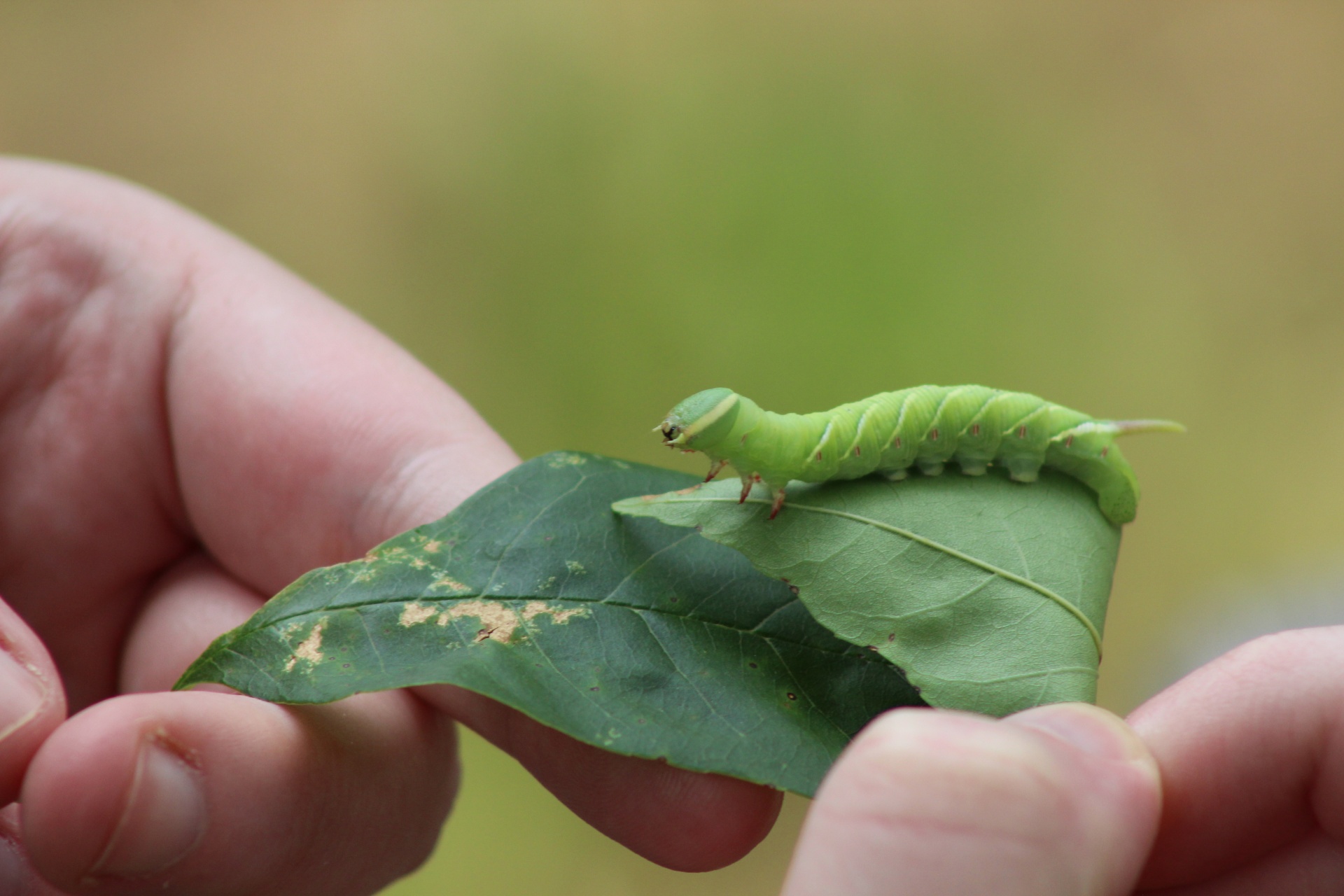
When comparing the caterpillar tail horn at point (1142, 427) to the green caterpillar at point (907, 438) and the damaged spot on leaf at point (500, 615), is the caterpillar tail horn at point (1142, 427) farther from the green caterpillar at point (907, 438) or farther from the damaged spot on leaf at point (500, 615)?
the damaged spot on leaf at point (500, 615)

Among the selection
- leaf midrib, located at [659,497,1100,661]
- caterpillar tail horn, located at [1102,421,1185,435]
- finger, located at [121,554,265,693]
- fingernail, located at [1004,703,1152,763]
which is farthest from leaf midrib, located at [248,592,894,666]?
finger, located at [121,554,265,693]

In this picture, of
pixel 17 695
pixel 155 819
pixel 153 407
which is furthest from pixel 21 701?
pixel 153 407

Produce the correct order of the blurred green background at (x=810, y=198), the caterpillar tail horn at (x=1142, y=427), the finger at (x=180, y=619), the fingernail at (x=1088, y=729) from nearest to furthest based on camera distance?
the fingernail at (x=1088, y=729)
the caterpillar tail horn at (x=1142, y=427)
the finger at (x=180, y=619)
the blurred green background at (x=810, y=198)

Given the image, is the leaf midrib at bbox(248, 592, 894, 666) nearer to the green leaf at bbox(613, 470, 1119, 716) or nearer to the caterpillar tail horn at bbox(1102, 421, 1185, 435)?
the green leaf at bbox(613, 470, 1119, 716)

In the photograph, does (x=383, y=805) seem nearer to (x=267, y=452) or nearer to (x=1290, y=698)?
(x=267, y=452)

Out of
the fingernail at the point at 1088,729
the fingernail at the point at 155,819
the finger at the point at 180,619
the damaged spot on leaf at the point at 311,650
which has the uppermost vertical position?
the fingernail at the point at 1088,729

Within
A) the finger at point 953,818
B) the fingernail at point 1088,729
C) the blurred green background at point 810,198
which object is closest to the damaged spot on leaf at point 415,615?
the finger at point 953,818
